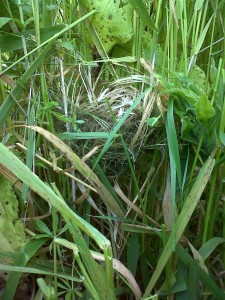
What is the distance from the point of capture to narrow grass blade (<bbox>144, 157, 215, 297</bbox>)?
2.28 ft

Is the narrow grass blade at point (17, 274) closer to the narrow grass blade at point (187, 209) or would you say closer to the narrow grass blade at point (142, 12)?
the narrow grass blade at point (187, 209)

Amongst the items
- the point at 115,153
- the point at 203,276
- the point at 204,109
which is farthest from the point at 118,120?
the point at 203,276

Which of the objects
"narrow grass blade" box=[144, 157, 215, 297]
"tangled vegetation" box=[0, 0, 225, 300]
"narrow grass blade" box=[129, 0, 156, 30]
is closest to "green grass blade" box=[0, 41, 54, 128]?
"tangled vegetation" box=[0, 0, 225, 300]

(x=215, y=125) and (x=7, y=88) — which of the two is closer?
(x=215, y=125)

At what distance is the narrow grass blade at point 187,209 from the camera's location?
694 millimetres

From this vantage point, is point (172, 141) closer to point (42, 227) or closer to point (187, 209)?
point (187, 209)

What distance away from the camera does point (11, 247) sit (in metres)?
0.72


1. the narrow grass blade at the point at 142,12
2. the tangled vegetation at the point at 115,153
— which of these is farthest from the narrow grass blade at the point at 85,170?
the narrow grass blade at the point at 142,12

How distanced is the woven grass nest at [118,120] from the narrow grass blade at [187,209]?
0.12 meters

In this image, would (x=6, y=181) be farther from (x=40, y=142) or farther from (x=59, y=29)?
(x=59, y=29)

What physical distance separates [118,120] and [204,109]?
0.51ft

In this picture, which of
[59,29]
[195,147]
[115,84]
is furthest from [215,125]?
[59,29]

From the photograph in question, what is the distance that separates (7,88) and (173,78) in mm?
285

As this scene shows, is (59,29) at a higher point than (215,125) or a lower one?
higher
